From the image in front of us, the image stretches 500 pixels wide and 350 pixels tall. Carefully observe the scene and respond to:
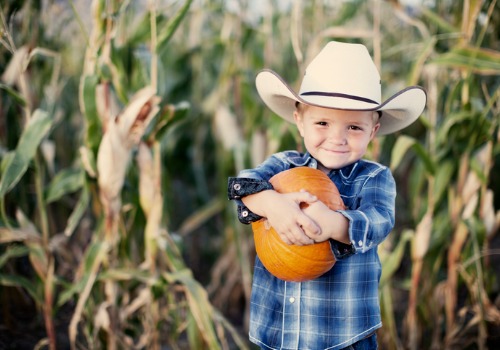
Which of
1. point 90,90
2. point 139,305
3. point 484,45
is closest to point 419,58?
point 484,45

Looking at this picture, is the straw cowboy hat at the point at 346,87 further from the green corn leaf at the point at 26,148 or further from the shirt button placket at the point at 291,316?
the green corn leaf at the point at 26,148

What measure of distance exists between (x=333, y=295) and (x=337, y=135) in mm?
336

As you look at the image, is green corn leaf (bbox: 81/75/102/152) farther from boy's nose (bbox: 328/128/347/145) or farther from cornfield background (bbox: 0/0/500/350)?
boy's nose (bbox: 328/128/347/145)

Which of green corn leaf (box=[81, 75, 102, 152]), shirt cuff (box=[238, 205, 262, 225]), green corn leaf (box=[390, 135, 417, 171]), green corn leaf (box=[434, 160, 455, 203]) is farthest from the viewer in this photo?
green corn leaf (box=[434, 160, 455, 203])

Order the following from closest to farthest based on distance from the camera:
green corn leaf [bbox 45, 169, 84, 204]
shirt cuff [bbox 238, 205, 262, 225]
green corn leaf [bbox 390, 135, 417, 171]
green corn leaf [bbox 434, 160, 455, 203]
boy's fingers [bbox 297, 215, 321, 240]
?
boy's fingers [bbox 297, 215, 321, 240] < shirt cuff [bbox 238, 205, 262, 225] < green corn leaf [bbox 390, 135, 417, 171] < green corn leaf [bbox 45, 169, 84, 204] < green corn leaf [bbox 434, 160, 455, 203]

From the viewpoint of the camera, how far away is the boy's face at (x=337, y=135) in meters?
1.19

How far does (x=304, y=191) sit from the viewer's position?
1065 millimetres

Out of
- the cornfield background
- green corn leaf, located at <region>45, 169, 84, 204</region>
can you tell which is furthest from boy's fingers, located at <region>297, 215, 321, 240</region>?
green corn leaf, located at <region>45, 169, 84, 204</region>

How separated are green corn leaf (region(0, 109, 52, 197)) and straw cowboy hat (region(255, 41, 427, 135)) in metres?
0.83

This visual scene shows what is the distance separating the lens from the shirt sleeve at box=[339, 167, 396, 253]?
1.07 meters

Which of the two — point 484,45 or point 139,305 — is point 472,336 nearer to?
point 484,45

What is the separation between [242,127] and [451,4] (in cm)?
104

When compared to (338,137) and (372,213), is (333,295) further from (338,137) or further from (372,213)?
(338,137)

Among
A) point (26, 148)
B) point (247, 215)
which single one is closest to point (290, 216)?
point (247, 215)
